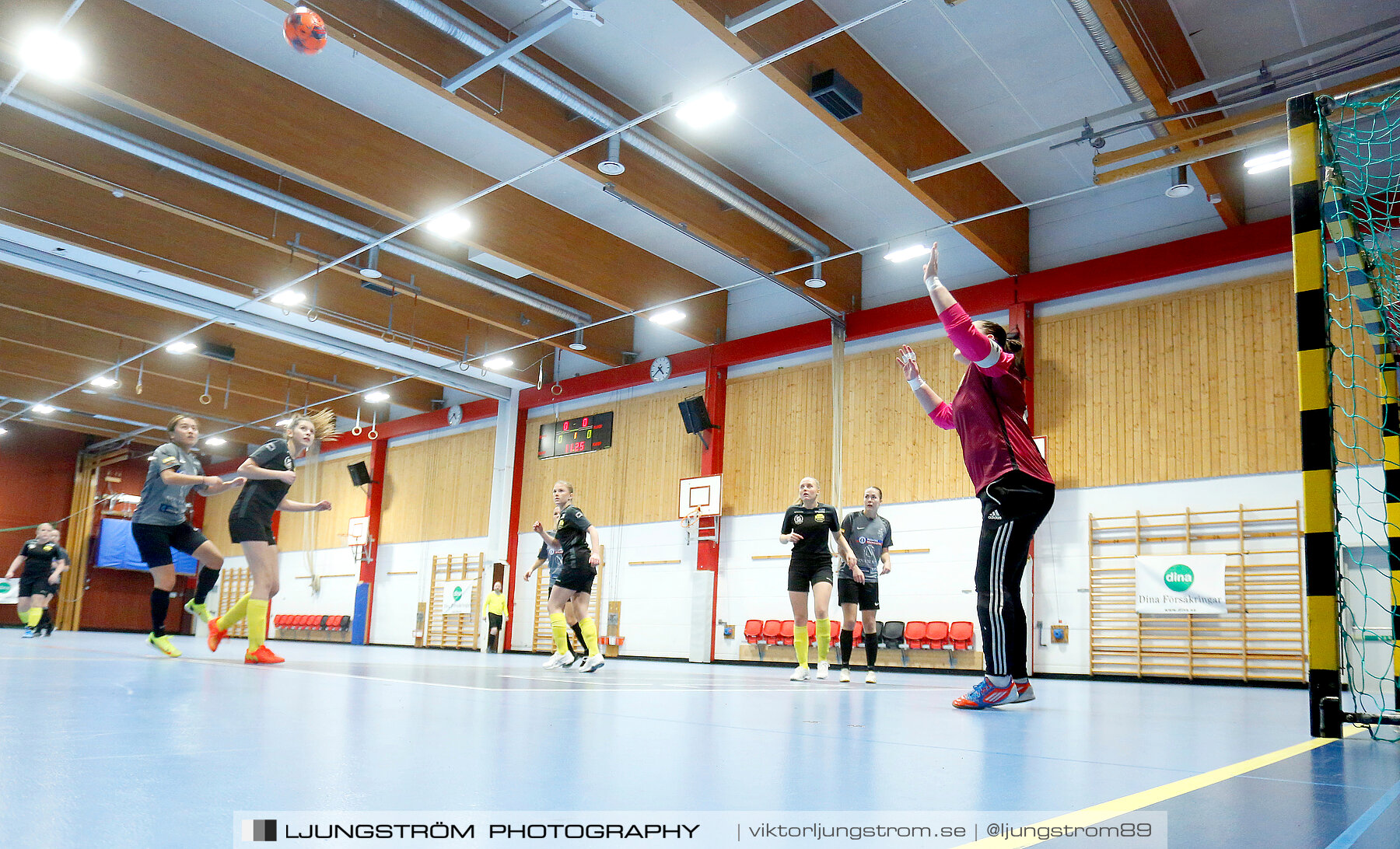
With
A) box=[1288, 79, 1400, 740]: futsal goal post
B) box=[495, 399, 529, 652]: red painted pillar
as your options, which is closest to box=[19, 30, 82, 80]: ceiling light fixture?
box=[1288, 79, 1400, 740]: futsal goal post

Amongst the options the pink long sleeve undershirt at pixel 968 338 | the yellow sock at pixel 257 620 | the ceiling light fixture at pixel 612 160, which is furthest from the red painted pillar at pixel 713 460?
the pink long sleeve undershirt at pixel 968 338

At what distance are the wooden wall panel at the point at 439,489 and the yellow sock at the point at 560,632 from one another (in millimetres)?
12692

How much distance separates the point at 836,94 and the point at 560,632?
6.42 meters

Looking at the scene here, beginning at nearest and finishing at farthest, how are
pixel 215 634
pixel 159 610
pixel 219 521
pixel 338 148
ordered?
1. pixel 215 634
2. pixel 159 610
3. pixel 338 148
4. pixel 219 521

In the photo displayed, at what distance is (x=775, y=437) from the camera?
16703 mm

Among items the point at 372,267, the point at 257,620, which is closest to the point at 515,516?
the point at 372,267

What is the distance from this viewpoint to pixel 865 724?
3.84 meters

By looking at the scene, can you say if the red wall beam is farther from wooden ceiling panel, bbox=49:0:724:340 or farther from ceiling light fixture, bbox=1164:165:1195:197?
wooden ceiling panel, bbox=49:0:724:340

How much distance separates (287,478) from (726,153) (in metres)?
7.76

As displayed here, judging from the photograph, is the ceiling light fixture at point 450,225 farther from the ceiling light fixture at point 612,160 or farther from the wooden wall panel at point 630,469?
the wooden wall panel at point 630,469

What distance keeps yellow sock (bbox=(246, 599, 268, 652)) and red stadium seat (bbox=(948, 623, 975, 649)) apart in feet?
32.1

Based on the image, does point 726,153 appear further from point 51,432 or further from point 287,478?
point 51,432

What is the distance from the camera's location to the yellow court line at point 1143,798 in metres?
1.61

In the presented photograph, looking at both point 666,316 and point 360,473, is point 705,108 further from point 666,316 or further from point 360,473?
point 360,473
